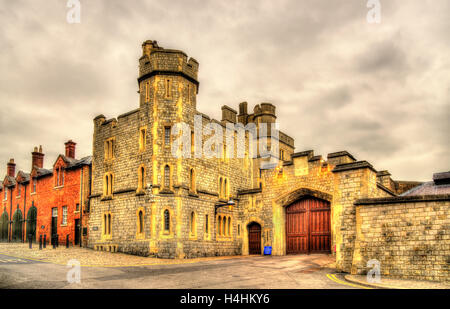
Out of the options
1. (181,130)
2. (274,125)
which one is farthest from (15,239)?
(274,125)

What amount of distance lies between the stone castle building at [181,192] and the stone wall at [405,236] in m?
7.01

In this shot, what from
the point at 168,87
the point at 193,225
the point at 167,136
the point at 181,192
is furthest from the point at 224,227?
the point at 168,87

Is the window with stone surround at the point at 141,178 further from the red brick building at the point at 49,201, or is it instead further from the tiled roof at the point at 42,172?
the tiled roof at the point at 42,172

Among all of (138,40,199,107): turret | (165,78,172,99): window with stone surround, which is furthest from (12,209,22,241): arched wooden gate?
(165,78,172,99): window with stone surround

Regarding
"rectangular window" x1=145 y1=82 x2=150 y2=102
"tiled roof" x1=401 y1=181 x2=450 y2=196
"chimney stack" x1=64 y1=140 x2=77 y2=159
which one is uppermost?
"rectangular window" x1=145 y1=82 x2=150 y2=102

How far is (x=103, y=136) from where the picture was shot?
28.0 meters

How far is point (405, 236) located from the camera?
14.2 metres

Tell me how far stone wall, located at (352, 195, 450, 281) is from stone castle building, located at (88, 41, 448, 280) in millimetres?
7005

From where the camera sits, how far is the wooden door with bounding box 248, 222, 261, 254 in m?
27.7

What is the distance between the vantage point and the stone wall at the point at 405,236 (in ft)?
44.1

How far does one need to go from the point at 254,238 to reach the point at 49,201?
59.9 feet

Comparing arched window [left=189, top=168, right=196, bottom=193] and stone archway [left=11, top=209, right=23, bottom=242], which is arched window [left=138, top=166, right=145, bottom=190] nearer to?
arched window [left=189, top=168, right=196, bottom=193]

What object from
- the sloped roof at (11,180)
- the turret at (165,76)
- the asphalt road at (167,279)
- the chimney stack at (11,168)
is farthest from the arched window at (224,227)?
the chimney stack at (11,168)
